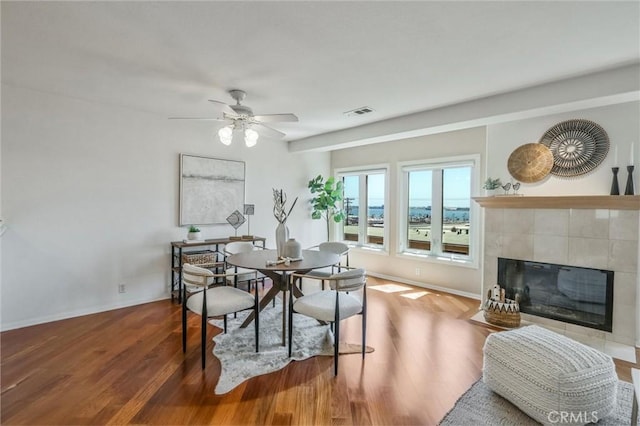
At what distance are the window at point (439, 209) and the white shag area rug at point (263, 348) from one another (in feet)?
8.61

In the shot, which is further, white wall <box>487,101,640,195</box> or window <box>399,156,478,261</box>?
window <box>399,156,478,261</box>

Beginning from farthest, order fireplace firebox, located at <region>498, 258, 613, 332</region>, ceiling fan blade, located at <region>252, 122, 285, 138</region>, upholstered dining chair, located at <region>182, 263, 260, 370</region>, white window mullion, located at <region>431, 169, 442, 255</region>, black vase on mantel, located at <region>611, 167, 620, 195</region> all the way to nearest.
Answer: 1. white window mullion, located at <region>431, 169, 442, 255</region>
2. ceiling fan blade, located at <region>252, 122, 285, 138</region>
3. fireplace firebox, located at <region>498, 258, 613, 332</region>
4. black vase on mantel, located at <region>611, 167, 620, 195</region>
5. upholstered dining chair, located at <region>182, 263, 260, 370</region>

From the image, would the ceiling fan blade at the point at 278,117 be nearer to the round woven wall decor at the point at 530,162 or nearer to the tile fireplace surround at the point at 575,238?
the tile fireplace surround at the point at 575,238

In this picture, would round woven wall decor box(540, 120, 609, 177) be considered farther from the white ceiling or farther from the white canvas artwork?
the white canvas artwork

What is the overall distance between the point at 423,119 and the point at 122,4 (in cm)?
329

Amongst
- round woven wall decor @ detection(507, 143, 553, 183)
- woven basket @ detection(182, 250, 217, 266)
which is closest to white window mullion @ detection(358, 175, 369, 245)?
round woven wall decor @ detection(507, 143, 553, 183)

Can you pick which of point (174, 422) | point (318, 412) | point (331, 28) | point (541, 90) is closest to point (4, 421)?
point (174, 422)

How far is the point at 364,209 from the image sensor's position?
5.98 metres

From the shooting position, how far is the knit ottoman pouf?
5.82ft

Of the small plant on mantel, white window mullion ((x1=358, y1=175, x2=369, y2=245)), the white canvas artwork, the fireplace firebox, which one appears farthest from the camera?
white window mullion ((x1=358, y1=175, x2=369, y2=245))

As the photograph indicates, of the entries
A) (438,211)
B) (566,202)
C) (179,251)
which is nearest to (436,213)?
(438,211)

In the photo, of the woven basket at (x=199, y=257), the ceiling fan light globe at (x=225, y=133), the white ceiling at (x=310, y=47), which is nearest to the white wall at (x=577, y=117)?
the white ceiling at (x=310, y=47)

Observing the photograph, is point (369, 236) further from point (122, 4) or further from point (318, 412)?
point (122, 4)

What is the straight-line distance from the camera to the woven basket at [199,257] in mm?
3971
